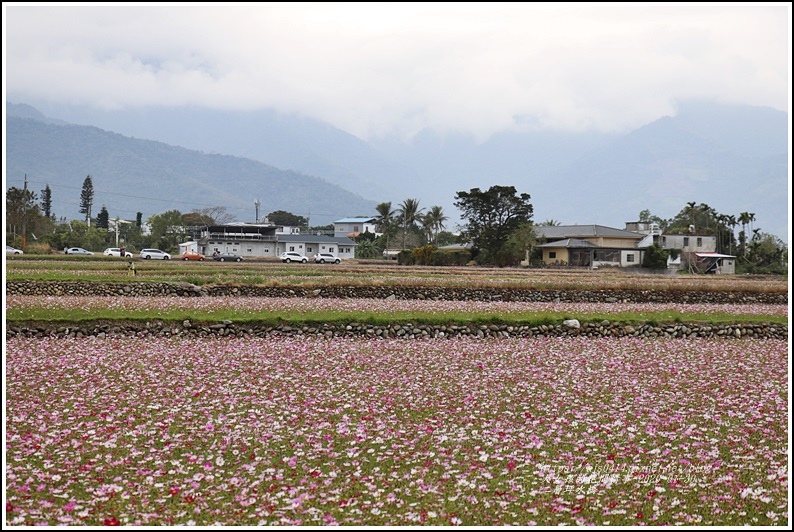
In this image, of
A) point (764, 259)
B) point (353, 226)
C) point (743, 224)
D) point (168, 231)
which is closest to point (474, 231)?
point (764, 259)

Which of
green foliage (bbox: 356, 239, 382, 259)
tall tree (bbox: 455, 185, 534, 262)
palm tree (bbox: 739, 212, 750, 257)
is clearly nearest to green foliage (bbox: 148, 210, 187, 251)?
green foliage (bbox: 356, 239, 382, 259)

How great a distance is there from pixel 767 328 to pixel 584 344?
6.93 m

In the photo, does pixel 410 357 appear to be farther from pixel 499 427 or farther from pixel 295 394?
pixel 499 427

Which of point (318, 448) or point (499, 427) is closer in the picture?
point (318, 448)

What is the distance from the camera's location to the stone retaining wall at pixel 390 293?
28516 millimetres

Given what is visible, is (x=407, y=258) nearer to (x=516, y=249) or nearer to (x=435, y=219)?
(x=516, y=249)

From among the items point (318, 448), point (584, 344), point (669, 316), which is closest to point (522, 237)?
point (669, 316)

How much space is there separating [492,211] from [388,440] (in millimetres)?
69227

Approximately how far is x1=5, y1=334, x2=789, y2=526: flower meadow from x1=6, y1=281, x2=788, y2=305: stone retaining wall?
44.0 feet

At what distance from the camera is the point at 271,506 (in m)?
6.49

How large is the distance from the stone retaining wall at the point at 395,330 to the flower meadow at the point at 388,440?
331 cm

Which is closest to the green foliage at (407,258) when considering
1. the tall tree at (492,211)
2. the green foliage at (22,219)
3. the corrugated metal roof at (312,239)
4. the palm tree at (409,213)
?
the tall tree at (492,211)

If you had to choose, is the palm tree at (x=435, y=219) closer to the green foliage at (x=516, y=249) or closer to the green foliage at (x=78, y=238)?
the green foliage at (x=516, y=249)

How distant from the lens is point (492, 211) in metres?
76.8
